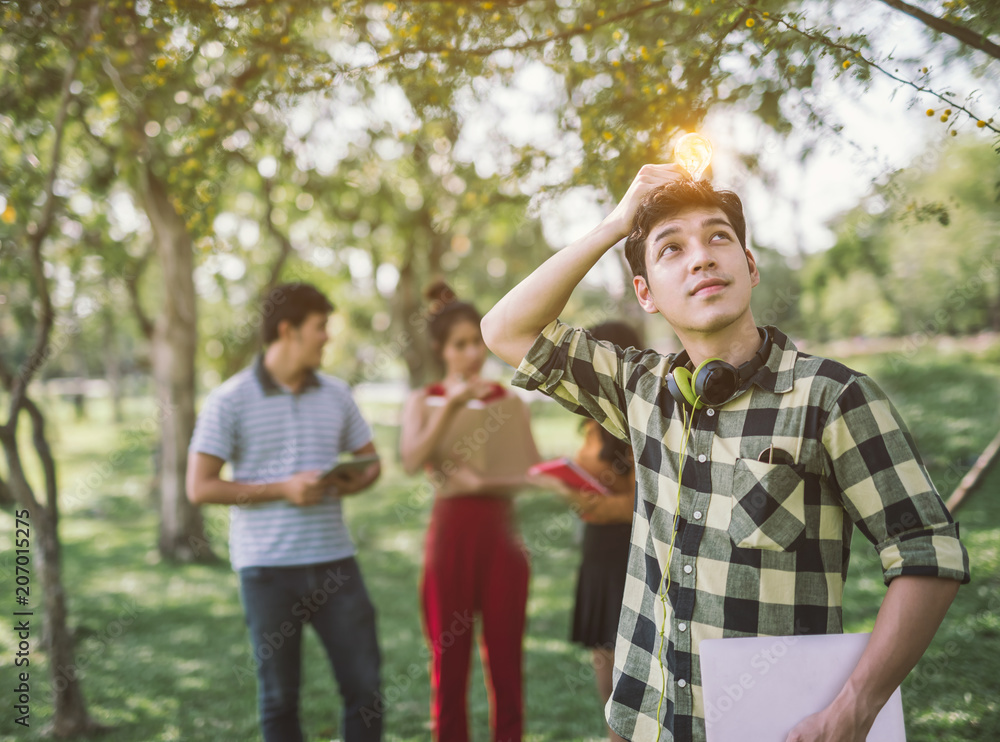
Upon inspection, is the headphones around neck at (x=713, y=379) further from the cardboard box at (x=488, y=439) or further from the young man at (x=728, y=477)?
the cardboard box at (x=488, y=439)

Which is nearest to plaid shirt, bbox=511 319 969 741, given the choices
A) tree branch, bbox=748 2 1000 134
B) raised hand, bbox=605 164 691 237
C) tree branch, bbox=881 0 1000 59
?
raised hand, bbox=605 164 691 237

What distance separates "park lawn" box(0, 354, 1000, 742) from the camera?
13.9 ft

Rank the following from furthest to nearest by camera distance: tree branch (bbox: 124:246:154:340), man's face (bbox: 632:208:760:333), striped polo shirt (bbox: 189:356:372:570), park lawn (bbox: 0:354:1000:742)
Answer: tree branch (bbox: 124:246:154:340) < park lawn (bbox: 0:354:1000:742) < striped polo shirt (bbox: 189:356:372:570) < man's face (bbox: 632:208:760:333)

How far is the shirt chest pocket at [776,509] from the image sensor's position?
1.41 m

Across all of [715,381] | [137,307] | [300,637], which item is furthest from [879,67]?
[137,307]

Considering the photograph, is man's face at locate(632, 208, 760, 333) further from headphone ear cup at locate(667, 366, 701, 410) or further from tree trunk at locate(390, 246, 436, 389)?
tree trunk at locate(390, 246, 436, 389)

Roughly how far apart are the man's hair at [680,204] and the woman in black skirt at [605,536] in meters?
1.32

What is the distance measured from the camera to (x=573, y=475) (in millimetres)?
2877

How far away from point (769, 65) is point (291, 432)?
249cm

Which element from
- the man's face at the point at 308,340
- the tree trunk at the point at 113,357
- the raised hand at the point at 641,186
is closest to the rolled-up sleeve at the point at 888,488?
the raised hand at the point at 641,186

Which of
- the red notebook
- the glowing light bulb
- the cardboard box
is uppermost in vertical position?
the glowing light bulb

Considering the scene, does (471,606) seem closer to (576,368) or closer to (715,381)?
(576,368)

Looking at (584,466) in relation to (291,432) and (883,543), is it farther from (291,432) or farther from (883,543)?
(883,543)

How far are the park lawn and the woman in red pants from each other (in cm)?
107
